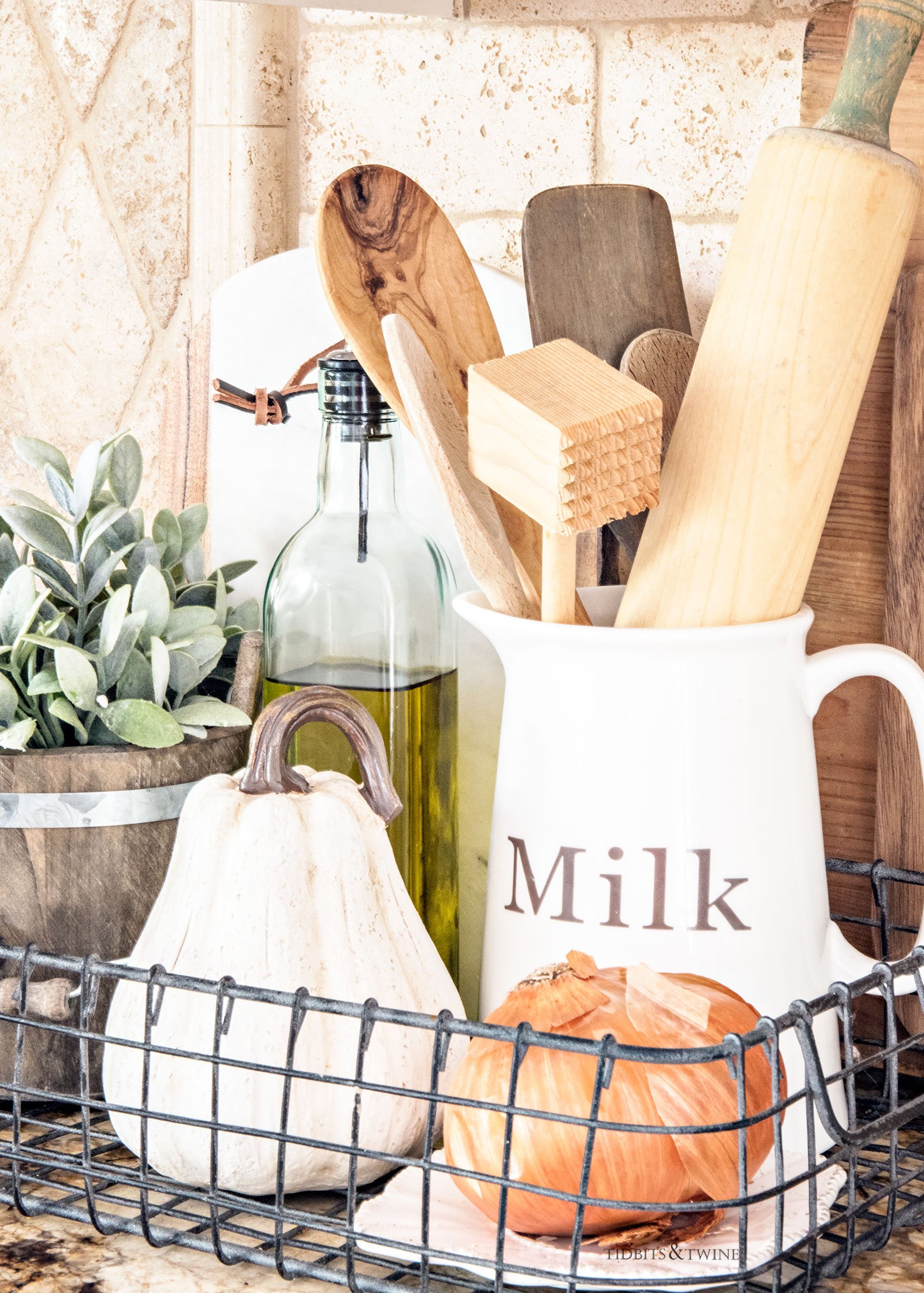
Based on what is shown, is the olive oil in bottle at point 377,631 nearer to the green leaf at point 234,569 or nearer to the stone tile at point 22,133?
the green leaf at point 234,569

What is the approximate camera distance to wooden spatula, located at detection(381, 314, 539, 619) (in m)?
0.54

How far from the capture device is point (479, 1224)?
1.54ft

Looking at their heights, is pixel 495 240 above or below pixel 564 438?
above

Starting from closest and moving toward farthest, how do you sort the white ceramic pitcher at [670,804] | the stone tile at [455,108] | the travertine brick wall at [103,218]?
the white ceramic pitcher at [670,804], the stone tile at [455,108], the travertine brick wall at [103,218]

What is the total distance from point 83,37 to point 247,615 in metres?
0.41

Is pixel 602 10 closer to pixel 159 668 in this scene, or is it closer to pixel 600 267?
pixel 600 267

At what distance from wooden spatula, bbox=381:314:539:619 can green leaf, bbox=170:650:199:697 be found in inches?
5.6

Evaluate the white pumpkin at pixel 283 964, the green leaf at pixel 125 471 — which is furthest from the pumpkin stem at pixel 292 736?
the green leaf at pixel 125 471

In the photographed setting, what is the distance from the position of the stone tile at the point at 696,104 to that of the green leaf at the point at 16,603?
36 cm

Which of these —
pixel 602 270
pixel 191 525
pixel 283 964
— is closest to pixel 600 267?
pixel 602 270

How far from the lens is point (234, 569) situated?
0.73m

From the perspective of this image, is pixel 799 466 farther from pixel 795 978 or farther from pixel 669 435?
pixel 795 978

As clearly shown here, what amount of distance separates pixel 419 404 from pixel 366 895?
0.61 feet

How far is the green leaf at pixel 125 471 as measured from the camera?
69 centimetres
